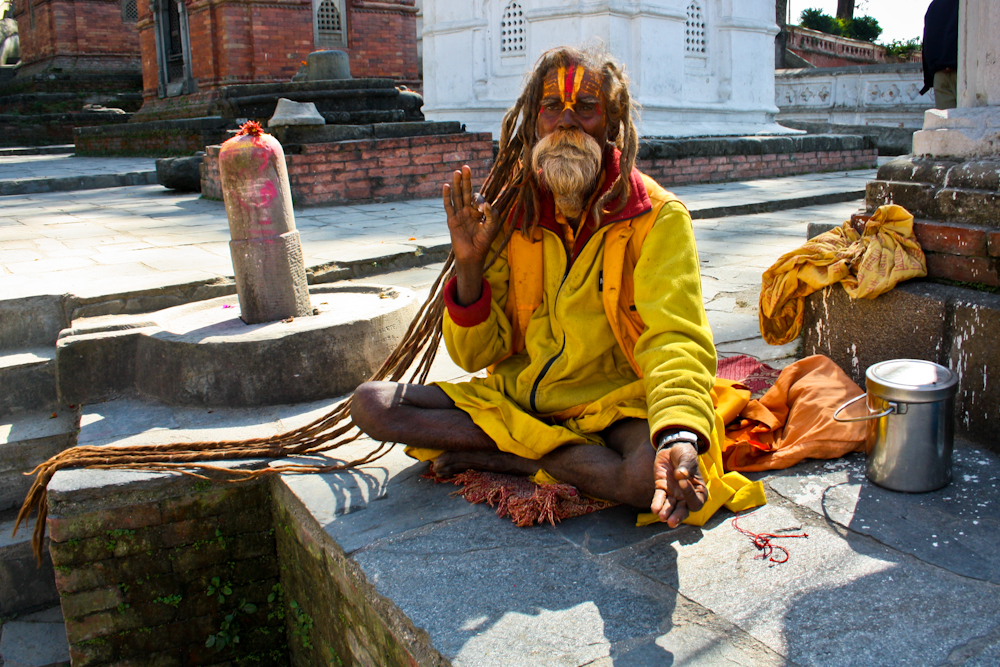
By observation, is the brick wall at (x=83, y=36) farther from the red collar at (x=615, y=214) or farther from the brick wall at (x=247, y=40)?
the red collar at (x=615, y=214)

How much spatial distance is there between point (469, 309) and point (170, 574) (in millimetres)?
1445

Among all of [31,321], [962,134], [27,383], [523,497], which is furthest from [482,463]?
[31,321]

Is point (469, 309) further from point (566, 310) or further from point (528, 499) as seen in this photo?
point (528, 499)

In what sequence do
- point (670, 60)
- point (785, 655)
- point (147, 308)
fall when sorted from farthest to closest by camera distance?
point (670, 60) → point (147, 308) → point (785, 655)

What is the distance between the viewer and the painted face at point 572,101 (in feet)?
7.61

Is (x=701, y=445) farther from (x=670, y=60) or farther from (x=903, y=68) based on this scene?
(x=903, y=68)

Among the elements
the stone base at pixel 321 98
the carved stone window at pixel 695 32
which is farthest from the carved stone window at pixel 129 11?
the carved stone window at pixel 695 32

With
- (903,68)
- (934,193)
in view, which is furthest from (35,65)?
(934,193)

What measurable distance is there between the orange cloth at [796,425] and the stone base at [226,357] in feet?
5.22

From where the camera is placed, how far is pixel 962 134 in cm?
295

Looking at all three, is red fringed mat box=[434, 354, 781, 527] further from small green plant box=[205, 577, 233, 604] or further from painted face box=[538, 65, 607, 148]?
painted face box=[538, 65, 607, 148]

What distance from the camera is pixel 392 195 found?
29.5 ft

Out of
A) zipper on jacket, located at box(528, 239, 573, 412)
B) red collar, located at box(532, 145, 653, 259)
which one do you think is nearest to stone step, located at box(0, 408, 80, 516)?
zipper on jacket, located at box(528, 239, 573, 412)

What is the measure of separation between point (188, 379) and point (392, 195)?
5.91 meters
